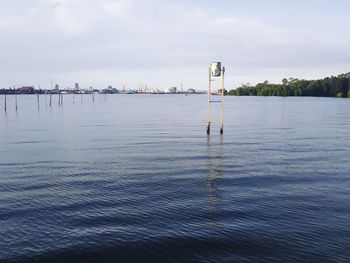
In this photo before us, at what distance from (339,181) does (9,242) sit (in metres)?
22.0

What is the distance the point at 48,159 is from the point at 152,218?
2044 cm

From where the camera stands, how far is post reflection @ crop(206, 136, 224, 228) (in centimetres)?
2125

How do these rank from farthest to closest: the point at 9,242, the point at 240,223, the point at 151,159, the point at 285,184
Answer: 1. the point at 151,159
2. the point at 285,184
3. the point at 240,223
4. the point at 9,242

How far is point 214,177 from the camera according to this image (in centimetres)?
2944

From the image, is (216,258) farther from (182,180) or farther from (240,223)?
(182,180)

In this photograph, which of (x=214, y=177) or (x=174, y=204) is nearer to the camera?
(x=174, y=204)

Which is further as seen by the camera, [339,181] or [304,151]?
[304,151]

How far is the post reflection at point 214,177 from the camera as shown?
2125cm

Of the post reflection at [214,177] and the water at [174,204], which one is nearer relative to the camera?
the water at [174,204]

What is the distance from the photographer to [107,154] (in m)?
40.3

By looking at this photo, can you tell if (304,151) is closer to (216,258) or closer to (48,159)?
(48,159)

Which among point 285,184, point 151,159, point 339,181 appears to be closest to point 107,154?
point 151,159

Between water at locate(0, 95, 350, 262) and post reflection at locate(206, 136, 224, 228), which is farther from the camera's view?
post reflection at locate(206, 136, 224, 228)

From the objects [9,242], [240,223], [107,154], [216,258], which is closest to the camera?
[216,258]
